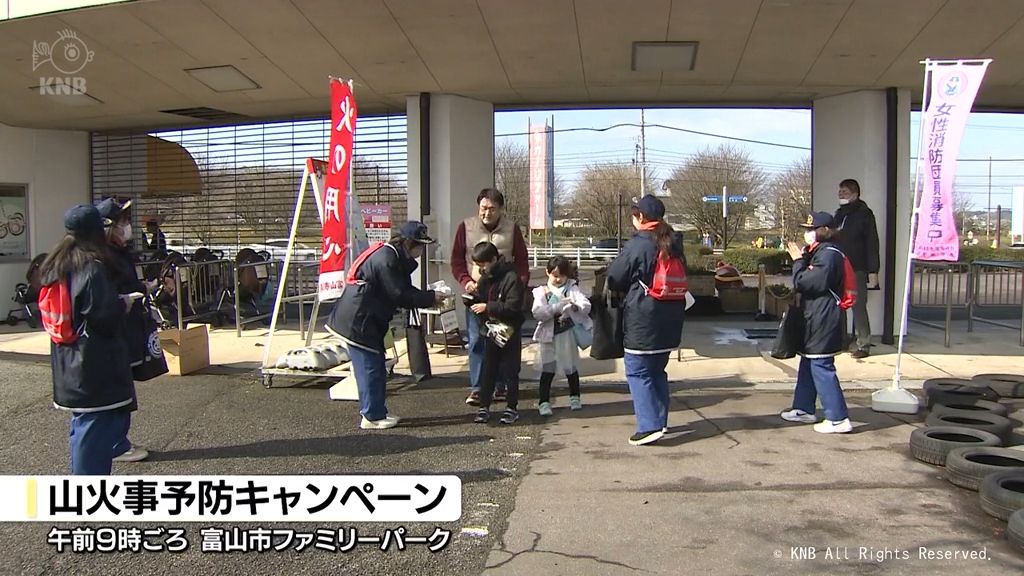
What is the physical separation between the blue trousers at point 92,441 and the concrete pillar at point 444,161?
589 centimetres

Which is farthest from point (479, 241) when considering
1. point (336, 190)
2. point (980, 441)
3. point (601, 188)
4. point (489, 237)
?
point (601, 188)

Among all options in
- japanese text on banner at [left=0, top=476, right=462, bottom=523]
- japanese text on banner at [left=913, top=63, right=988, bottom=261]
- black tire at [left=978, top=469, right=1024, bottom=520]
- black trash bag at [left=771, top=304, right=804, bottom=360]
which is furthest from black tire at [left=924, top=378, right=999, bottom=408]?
japanese text on banner at [left=0, top=476, right=462, bottom=523]

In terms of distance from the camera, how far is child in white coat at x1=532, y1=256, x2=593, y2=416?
19.6 feet

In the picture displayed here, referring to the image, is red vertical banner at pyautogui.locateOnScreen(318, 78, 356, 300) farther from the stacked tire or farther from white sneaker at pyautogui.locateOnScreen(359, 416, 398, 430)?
the stacked tire

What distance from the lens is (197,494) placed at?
3.90 meters

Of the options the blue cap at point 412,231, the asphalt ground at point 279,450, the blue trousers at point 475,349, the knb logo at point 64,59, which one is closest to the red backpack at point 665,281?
the asphalt ground at point 279,450

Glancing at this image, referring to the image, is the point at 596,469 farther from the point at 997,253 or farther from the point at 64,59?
the point at 997,253

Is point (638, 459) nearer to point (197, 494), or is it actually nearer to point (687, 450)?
point (687, 450)

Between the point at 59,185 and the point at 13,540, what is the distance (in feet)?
35.3

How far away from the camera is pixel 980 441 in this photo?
16.2ft

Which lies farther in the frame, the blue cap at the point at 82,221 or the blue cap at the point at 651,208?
the blue cap at the point at 651,208

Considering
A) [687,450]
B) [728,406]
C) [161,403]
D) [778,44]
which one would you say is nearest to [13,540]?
[161,403]

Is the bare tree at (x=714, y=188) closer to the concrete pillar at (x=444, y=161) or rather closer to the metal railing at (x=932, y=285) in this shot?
the metal railing at (x=932, y=285)

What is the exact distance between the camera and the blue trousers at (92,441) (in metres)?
3.95
